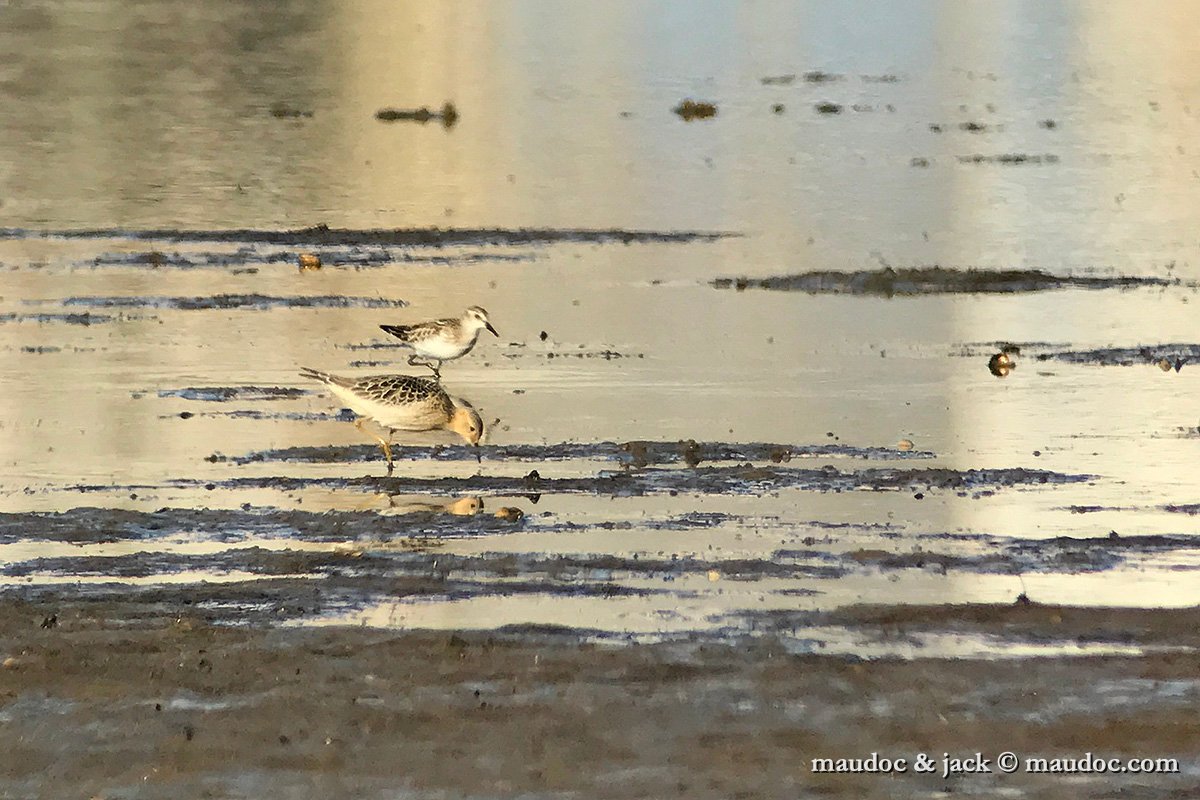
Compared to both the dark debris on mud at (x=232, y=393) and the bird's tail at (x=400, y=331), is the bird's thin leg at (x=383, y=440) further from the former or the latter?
the bird's tail at (x=400, y=331)

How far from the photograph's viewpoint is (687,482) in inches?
463

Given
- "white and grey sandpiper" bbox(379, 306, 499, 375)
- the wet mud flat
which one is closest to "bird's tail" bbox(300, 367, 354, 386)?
"white and grey sandpiper" bbox(379, 306, 499, 375)

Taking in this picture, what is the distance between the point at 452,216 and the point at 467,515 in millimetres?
14028

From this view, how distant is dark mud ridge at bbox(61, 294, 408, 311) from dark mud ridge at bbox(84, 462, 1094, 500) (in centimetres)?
685

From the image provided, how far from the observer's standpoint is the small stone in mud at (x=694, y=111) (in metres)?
37.5

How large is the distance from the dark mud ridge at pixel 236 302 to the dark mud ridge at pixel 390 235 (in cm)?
342

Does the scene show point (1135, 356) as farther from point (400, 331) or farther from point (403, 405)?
point (403, 405)

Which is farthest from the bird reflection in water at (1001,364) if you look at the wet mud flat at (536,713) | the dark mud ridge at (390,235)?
the dark mud ridge at (390,235)

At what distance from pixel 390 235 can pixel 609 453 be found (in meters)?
11.0

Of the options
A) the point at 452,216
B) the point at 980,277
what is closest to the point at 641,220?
the point at 452,216

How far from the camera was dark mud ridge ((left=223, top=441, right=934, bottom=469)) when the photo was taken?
1230 cm

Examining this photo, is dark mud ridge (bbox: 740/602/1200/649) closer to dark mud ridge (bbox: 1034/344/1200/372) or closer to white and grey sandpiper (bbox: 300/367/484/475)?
white and grey sandpiper (bbox: 300/367/484/475)

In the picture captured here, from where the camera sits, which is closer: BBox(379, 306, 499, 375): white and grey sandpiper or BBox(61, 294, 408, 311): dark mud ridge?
BBox(379, 306, 499, 375): white and grey sandpiper

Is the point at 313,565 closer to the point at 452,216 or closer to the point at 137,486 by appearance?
the point at 137,486
